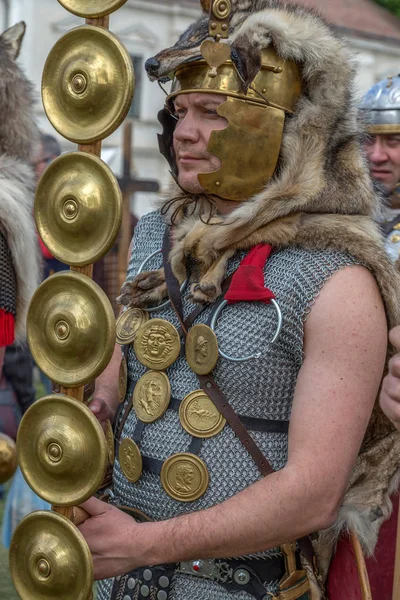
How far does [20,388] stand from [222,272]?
2761mm

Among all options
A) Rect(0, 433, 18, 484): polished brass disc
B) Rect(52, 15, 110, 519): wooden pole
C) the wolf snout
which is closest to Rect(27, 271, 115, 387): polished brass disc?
Rect(52, 15, 110, 519): wooden pole

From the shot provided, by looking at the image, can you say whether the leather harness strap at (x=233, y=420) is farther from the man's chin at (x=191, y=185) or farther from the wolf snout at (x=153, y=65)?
the wolf snout at (x=153, y=65)

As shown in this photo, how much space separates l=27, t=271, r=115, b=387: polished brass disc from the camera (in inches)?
90.9

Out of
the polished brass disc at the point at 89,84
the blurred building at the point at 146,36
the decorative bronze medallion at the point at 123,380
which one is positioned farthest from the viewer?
the blurred building at the point at 146,36

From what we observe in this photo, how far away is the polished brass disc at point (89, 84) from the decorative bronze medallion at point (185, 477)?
0.90 metres

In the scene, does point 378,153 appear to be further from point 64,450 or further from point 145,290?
point 64,450

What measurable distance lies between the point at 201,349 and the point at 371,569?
3.73 feet

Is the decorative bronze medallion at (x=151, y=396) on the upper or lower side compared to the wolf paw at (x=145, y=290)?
lower

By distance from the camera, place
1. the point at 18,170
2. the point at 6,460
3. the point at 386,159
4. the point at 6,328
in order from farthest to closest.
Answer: the point at 386,159 → the point at 18,170 → the point at 6,328 → the point at 6,460

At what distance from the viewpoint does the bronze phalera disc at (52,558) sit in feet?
7.68

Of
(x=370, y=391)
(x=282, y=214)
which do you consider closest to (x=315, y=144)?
(x=282, y=214)

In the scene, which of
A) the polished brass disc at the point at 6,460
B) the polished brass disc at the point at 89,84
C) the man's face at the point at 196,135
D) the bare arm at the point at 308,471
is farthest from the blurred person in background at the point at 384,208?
the polished brass disc at the point at 6,460

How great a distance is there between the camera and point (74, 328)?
7.65 ft

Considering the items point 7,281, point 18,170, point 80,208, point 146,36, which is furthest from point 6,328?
point 146,36
